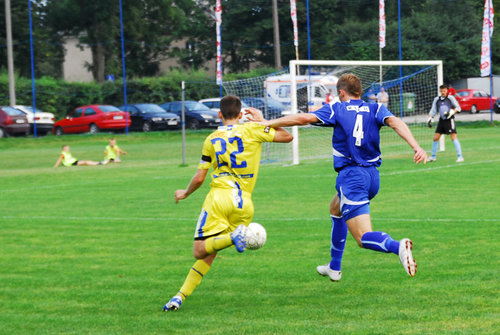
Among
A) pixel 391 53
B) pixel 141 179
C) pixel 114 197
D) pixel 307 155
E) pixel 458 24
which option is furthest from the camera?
pixel 458 24

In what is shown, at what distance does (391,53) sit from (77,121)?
2464 centimetres

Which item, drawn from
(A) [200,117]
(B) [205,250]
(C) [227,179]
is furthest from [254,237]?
(A) [200,117]

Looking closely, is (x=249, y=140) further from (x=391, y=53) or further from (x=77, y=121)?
(x=391, y=53)

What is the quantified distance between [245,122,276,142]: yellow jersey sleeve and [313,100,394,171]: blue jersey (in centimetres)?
44

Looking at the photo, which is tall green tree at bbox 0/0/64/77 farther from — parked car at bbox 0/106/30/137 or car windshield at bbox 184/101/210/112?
car windshield at bbox 184/101/210/112

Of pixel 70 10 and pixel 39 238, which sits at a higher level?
pixel 70 10

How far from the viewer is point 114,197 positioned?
1689cm

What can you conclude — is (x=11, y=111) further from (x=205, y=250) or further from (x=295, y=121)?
(x=295, y=121)

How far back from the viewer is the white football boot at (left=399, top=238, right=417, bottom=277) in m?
6.28

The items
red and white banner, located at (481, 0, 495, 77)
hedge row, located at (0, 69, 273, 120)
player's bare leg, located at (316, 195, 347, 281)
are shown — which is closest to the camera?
player's bare leg, located at (316, 195, 347, 281)

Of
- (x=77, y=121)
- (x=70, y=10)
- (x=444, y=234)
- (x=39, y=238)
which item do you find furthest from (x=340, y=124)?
(x=70, y=10)

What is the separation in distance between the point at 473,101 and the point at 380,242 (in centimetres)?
4652

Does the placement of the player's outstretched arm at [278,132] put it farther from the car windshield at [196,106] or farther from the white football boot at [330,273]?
the car windshield at [196,106]

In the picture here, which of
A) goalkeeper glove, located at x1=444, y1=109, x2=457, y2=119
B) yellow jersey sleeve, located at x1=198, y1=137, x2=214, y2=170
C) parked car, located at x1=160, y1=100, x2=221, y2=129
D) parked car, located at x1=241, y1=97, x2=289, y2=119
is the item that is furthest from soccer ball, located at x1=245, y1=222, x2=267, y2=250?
parked car, located at x1=160, y1=100, x2=221, y2=129
